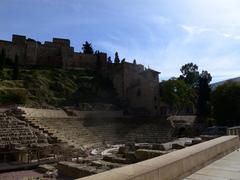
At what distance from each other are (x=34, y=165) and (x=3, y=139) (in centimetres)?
424

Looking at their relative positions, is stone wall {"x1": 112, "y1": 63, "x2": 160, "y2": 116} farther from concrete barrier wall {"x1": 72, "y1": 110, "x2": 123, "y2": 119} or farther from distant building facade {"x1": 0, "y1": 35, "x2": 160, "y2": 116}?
concrete barrier wall {"x1": 72, "y1": 110, "x2": 123, "y2": 119}

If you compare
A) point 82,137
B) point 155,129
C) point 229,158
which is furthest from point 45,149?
point 155,129

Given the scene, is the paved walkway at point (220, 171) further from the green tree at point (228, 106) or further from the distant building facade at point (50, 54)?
the distant building facade at point (50, 54)

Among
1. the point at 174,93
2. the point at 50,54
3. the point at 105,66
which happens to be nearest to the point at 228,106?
the point at 174,93

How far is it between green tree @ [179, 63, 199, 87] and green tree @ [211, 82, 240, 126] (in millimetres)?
31028

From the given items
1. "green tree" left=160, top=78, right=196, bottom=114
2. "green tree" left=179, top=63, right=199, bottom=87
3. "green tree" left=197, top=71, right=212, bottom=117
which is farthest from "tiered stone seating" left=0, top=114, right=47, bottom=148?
"green tree" left=179, top=63, right=199, bottom=87

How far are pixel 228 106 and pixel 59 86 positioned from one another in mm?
32704

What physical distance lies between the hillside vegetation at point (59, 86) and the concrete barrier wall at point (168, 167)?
42332mm

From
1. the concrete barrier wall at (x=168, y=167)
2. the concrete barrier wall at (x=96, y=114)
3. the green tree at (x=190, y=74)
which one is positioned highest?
the green tree at (x=190, y=74)

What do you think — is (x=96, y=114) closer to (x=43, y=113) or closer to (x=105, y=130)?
(x=105, y=130)

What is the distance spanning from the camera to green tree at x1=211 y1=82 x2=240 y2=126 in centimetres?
4062

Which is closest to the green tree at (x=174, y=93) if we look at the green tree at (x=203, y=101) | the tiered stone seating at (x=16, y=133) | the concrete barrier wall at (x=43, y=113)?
the green tree at (x=203, y=101)

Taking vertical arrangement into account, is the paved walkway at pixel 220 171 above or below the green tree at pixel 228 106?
below

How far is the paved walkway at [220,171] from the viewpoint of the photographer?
569cm
